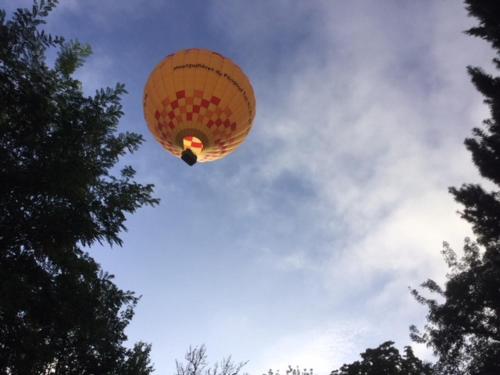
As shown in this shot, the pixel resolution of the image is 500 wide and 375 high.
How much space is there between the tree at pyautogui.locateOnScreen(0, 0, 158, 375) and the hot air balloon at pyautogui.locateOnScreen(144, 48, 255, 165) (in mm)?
3217

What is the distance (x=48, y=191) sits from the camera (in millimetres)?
6527

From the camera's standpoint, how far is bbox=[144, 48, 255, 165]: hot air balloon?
A: 1099 centimetres

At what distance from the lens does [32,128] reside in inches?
266

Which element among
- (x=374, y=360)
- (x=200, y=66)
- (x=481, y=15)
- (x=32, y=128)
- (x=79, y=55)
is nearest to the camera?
(x=32, y=128)

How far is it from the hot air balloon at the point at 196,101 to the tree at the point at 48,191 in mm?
3217

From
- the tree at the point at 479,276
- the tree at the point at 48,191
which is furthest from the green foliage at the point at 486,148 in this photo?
the tree at the point at 48,191

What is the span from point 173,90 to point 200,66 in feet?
3.57

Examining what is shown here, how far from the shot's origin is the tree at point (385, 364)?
2773 centimetres

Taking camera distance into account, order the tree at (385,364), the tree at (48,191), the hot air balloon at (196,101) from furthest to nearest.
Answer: the tree at (385,364) → the hot air balloon at (196,101) → the tree at (48,191)

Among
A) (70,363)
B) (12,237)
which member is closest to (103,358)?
(70,363)

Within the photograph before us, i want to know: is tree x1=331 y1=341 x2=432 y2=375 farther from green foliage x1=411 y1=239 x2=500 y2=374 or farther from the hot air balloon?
the hot air balloon

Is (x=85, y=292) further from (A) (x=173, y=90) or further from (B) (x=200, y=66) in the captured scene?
(B) (x=200, y=66)

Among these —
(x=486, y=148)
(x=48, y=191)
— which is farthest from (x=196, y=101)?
(x=486, y=148)

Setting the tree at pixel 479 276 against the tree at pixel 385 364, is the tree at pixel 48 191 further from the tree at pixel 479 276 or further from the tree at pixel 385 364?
the tree at pixel 385 364
